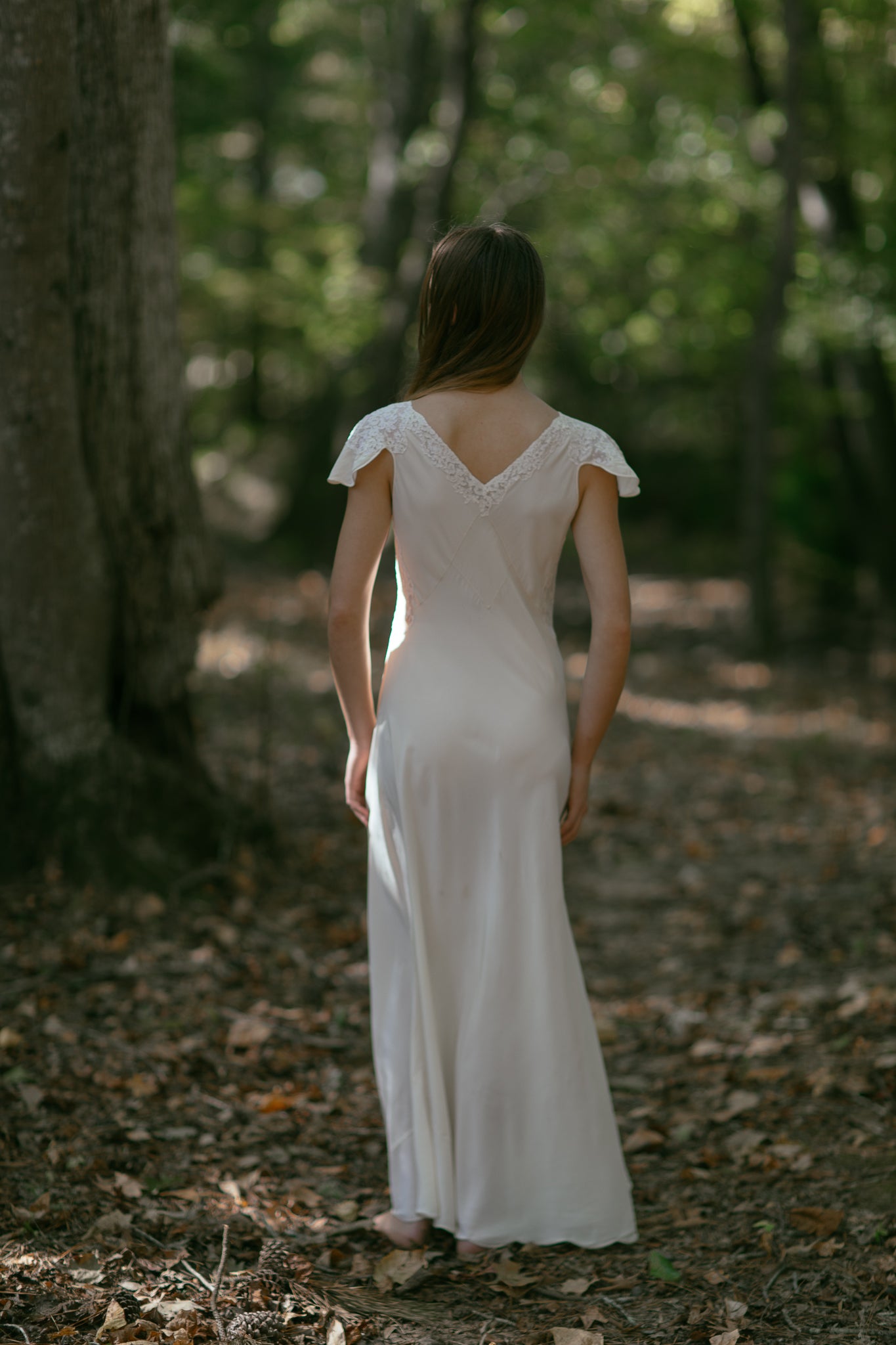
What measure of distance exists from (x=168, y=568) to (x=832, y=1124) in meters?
3.39

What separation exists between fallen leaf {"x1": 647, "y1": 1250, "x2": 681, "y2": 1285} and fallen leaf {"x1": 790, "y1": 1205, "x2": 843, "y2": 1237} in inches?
15.1

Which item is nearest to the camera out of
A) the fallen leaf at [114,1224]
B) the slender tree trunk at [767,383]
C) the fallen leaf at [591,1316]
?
the fallen leaf at [591,1316]

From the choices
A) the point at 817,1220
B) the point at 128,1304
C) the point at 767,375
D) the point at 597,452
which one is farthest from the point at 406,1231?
the point at 767,375

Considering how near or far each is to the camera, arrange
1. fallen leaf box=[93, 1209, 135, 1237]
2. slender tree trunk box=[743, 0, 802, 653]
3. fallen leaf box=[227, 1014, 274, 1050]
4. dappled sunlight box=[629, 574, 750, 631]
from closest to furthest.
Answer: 1. fallen leaf box=[93, 1209, 135, 1237]
2. fallen leaf box=[227, 1014, 274, 1050]
3. slender tree trunk box=[743, 0, 802, 653]
4. dappled sunlight box=[629, 574, 750, 631]

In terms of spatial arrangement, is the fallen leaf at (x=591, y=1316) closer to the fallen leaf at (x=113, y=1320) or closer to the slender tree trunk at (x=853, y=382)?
the fallen leaf at (x=113, y=1320)

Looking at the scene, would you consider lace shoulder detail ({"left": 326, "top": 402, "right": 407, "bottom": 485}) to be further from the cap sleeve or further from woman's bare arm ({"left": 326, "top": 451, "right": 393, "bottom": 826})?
the cap sleeve

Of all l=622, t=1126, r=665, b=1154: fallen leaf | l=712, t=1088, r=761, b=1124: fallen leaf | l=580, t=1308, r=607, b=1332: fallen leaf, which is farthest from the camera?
l=712, t=1088, r=761, b=1124: fallen leaf

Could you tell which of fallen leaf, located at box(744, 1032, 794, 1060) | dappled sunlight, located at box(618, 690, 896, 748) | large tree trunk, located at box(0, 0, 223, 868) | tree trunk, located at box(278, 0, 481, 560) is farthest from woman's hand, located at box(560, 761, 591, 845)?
tree trunk, located at box(278, 0, 481, 560)

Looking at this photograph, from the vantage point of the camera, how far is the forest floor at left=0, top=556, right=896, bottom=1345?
2.84 metres

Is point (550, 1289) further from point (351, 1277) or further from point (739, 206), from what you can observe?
point (739, 206)

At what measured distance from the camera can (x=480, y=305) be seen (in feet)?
9.32

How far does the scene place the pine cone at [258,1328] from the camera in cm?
259

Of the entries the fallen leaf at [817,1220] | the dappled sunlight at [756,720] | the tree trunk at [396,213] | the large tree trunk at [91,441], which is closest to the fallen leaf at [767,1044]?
the fallen leaf at [817,1220]

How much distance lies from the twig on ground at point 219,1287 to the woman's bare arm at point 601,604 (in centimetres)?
136
